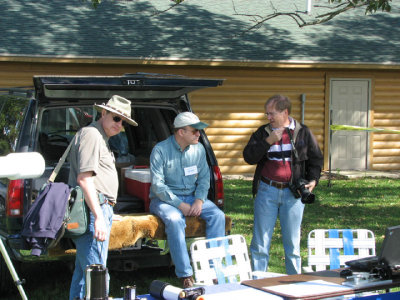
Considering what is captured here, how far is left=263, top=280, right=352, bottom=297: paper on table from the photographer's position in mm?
3244

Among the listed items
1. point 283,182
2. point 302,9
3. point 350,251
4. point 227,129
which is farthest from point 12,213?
point 302,9

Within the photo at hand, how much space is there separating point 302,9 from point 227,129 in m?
4.25

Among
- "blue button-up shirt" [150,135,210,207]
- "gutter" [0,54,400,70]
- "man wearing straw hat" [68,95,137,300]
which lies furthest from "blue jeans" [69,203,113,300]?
"gutter" [0,54,400,70]

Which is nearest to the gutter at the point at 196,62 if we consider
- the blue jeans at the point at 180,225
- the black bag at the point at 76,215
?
the blue jeans at the point at 180,225

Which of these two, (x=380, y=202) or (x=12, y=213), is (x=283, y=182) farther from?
Answer: (x=380, y=202)

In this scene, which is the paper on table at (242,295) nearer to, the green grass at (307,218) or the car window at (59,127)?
the green grass at (307,218)

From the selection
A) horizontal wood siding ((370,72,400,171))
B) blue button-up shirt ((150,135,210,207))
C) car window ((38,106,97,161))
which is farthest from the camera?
horizontal wood siding ((370,72,400,171))

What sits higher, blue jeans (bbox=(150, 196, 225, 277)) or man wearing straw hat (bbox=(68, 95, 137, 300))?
man wearing straw hat (bbox=(68, 95, 137, 300))

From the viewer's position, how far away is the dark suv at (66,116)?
4887 millimetres

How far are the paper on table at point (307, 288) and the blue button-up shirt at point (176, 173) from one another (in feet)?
6.36

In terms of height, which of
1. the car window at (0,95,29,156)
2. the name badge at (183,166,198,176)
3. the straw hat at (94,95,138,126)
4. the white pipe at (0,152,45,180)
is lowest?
the name badge at (183,166,198,176)

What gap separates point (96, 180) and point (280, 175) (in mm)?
1618

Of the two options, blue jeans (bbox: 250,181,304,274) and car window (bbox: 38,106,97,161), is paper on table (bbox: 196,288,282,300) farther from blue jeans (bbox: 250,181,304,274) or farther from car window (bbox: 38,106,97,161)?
car window (bbox: 38,106,97,161)

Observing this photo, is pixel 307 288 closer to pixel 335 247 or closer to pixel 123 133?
pixel 335 247
